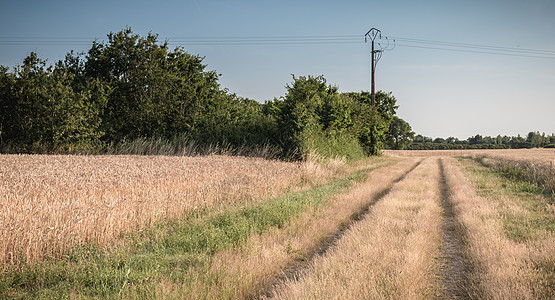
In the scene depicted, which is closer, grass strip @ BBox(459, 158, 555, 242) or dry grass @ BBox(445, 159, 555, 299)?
dry grass @ BBox(445, 159, 555, 299)

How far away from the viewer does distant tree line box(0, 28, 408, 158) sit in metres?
22.6

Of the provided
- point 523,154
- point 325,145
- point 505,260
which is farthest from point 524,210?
point 523,154

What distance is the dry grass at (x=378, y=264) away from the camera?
4.34 metres

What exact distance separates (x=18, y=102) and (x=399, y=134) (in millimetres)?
87287

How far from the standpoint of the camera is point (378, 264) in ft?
17.4

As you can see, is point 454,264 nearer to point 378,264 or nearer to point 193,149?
point 378,264

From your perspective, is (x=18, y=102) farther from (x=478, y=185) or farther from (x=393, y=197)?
(x=478, y=185)

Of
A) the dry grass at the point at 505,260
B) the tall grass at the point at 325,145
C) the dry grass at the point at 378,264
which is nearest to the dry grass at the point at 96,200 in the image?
the dry grass at the point at 378,264

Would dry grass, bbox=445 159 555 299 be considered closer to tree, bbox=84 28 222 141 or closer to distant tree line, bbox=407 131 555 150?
tree, bbox=84 28 222 141

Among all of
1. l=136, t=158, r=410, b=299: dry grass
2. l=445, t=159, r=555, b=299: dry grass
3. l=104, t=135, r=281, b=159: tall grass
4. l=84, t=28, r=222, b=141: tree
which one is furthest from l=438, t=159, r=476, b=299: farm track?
l=84, t=28, r=222, b=141: tree

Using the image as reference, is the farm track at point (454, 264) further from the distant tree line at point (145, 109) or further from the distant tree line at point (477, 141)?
the distant tree line at point (477, 141)

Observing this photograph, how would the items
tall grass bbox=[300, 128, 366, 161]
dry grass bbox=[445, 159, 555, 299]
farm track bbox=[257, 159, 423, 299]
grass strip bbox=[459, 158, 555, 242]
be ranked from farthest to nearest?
tall grass bbox=[300, 128, 366, 161]
grass strip bbox=[459, 158, 555, 242]
farm track bbox=[257, 159, 423, 299]
dry grass bbox=[445, 159, 555, 299]

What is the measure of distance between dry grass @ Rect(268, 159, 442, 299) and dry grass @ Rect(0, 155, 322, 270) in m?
3.56

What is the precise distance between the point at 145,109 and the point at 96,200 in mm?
22645
